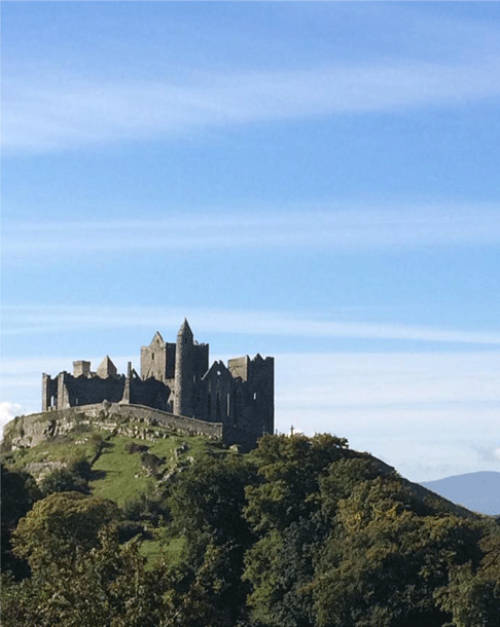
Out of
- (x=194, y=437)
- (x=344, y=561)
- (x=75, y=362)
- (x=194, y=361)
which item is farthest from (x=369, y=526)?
(x=75, y=362)

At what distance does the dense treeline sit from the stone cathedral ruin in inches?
812

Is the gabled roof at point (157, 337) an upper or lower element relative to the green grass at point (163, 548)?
upper

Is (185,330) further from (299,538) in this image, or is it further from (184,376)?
(299,538)

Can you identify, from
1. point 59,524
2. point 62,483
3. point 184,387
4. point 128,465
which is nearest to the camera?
point 59,524

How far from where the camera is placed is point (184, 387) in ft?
463

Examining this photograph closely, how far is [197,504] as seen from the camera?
110188 millimetres

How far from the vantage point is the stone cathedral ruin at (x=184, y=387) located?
464 ft

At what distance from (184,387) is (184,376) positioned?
0.98 meters

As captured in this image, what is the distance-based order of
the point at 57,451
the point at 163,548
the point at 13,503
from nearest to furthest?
1. the point at 163,548
2. the point at 13,503
3. the point at 57,451

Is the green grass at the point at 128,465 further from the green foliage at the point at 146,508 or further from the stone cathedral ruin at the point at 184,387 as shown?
the stone cathedral ruin at the point at 184,387

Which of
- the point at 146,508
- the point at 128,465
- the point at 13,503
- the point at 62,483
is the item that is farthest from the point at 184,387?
the point at 13,503

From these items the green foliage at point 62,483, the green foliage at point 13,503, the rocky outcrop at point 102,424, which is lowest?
the green foliage at point 13,503

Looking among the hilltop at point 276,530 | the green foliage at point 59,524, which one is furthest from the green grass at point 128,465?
the green foliage at point 59,524

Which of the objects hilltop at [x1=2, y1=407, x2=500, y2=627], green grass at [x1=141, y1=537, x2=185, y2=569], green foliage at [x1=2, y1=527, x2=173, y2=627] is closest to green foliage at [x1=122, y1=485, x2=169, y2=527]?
hilltop at [x1=2, y1=407, x2=500, y2=627]
